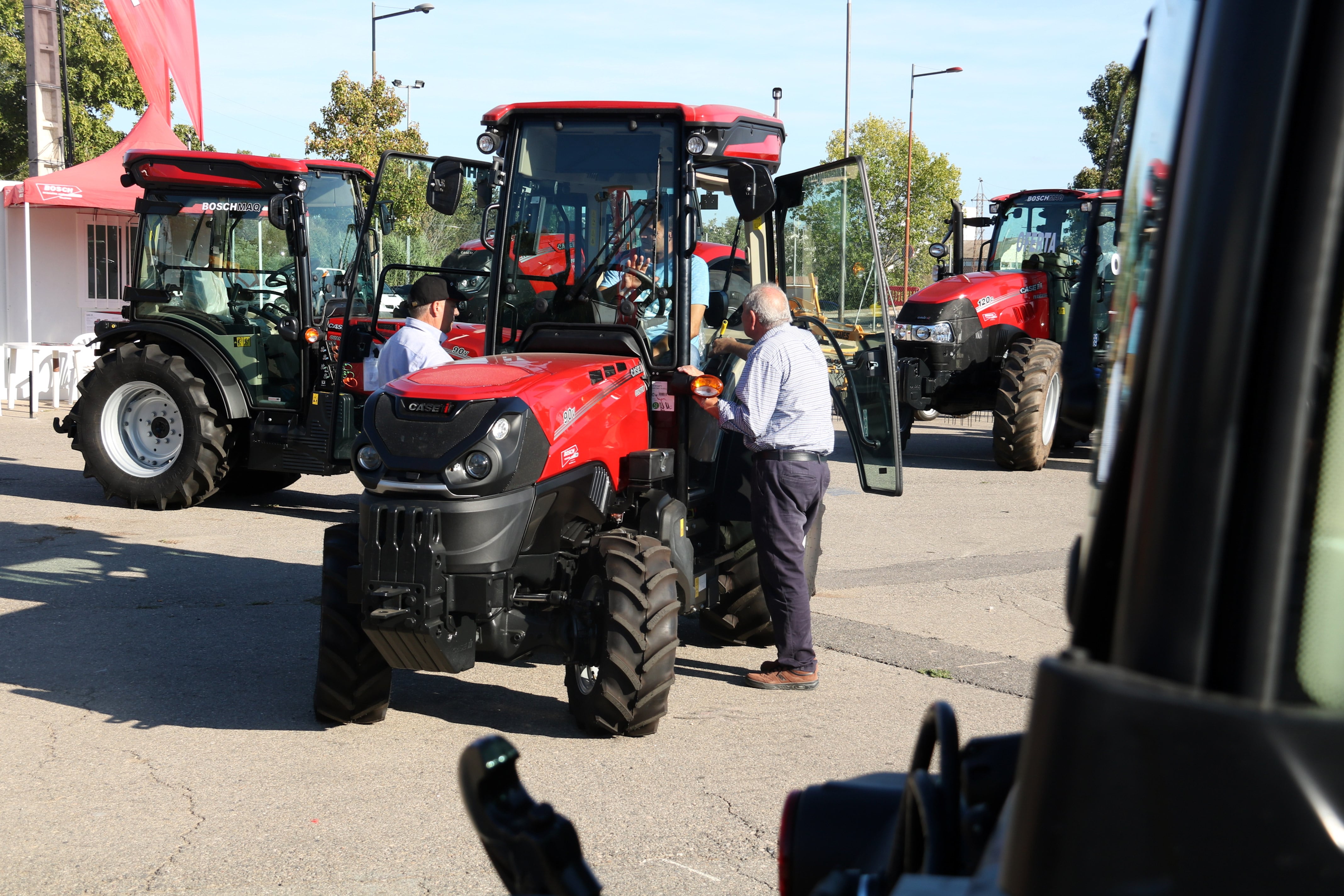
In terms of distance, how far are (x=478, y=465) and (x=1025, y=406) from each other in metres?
9.48

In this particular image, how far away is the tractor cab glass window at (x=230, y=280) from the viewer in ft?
34.6

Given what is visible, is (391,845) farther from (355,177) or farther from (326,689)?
(355,177)

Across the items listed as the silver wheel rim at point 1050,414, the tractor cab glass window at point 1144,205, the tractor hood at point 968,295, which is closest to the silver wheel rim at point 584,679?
the tractor cab glass window at point 1144,205

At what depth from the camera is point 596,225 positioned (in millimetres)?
5848

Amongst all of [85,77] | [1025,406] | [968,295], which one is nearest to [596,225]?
[1025,406]

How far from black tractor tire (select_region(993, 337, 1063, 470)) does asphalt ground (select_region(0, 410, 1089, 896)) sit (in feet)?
13.0

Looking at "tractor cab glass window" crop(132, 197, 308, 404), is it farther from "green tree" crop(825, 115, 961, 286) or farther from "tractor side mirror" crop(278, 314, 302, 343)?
"green tree" crop(825, 115, 961, 286)

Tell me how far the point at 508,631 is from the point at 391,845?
1.07 metres

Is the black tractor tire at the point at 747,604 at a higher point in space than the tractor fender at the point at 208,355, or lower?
lower

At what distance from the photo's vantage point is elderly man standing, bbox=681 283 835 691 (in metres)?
5.58

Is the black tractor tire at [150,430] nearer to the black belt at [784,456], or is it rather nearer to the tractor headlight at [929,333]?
the black belt at [784,456]

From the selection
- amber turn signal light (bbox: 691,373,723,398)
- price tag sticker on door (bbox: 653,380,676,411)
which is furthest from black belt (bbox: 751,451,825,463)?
price tag sticker on door (bbox: 653,380,676,411)

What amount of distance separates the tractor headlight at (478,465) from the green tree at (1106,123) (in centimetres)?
242

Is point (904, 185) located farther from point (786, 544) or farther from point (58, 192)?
point (786, 544)
